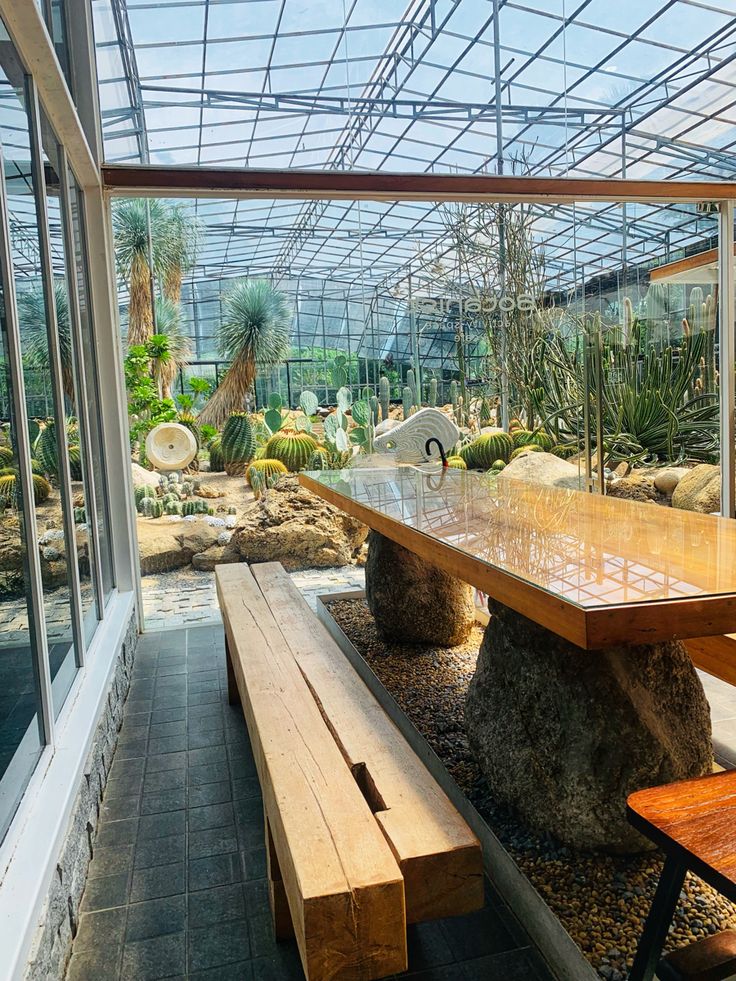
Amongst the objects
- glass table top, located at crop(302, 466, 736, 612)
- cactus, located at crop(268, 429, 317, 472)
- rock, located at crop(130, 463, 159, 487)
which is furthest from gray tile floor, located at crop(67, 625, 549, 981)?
cactus, located at crop(268, 429, 317, 472)

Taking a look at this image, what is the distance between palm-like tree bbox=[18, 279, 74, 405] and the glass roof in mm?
1932

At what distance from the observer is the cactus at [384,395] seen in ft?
17.1

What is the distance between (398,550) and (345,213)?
2.39 m

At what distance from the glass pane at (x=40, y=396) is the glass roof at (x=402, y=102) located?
2482mm

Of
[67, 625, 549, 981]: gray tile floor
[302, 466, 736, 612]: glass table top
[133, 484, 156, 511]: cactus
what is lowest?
[67, 625, 549, 981]: gray tile floor

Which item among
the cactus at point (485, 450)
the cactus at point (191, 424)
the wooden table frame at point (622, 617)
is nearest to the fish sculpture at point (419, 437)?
the cactus at point (485, 450)

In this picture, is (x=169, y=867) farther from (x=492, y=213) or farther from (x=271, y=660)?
(x=492, y=213)

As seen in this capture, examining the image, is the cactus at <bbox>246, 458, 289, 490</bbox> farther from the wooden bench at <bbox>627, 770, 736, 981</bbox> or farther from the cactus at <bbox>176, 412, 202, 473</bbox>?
the wooden bench at <bbox>627, 770, 736, 981</bbox>

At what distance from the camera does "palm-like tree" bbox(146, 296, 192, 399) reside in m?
4.75

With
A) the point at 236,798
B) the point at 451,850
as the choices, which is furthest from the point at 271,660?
the point at 451,850

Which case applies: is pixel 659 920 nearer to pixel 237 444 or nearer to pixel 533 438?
pixel 237 444

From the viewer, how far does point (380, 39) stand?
15.6 ft

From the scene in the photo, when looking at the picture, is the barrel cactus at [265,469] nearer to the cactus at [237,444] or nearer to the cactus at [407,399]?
the cactus at [237,444]

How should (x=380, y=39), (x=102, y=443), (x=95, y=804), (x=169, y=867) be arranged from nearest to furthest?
(x=169, y=867) < (x=95, y=804) < (x=102, y=443) < (x=380, y=39)
